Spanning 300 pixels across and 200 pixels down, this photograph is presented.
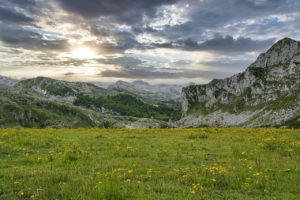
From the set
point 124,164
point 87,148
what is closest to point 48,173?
point 124,164

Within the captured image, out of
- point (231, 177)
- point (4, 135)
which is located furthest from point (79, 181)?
point (4, 135)

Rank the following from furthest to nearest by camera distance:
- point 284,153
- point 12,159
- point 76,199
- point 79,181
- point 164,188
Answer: point 284,153 < point 12,159 < point 79,181 < point 164,188 < point 76,199

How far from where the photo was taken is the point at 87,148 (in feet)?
83.5

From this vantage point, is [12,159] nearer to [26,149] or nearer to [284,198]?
[26,149]

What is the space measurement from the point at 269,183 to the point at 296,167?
438 centimetres

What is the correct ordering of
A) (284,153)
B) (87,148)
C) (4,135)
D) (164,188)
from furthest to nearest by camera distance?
(4,135) → (87,148) → (284,153) → (164,188)

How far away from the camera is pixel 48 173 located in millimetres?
16781

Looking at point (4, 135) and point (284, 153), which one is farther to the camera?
point (4, 135)

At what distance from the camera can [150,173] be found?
16.9 metres

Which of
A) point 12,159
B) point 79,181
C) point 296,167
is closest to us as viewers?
point 79,181

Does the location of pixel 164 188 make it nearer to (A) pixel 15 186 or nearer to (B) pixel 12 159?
(A) pixel 15 186

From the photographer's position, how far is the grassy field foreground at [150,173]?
44.1 feet

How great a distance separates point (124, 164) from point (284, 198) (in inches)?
355

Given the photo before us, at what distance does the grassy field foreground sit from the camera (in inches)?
529
